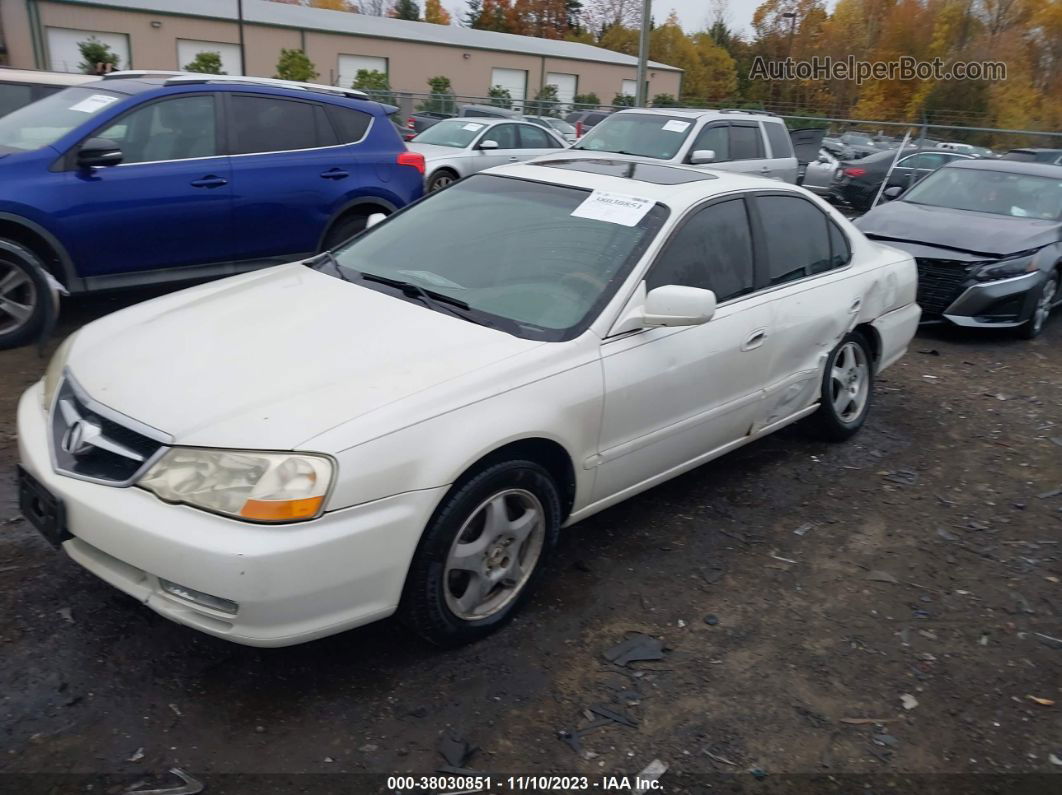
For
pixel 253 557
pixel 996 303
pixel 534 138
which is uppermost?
pixel 534 138

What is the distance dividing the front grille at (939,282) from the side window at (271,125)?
5302mm

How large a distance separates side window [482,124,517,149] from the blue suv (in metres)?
6.85

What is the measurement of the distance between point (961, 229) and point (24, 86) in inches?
362

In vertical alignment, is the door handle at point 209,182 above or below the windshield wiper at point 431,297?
above

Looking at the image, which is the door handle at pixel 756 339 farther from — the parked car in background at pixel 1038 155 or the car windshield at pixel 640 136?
the parked car in background at pixel 1038 155

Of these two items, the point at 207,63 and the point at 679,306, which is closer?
the point at 679,306

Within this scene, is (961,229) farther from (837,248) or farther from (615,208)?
(615,208)

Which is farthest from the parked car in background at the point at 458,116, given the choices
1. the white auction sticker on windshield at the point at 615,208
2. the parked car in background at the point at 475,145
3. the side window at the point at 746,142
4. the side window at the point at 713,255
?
the white auction sticker on windshield at the point at 615,208

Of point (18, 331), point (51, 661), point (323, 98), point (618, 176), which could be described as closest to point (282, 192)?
point (323, 98)

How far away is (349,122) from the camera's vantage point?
746 cm

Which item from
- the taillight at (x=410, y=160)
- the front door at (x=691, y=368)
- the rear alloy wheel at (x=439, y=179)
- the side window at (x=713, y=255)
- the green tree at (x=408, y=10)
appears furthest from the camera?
the green tree at (x=408, y=10)

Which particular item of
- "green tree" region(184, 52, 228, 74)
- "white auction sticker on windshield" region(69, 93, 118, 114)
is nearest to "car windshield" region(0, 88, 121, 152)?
"white auction sticker on windshield" region(69, 93, 118, 114)

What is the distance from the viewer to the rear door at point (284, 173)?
22.2ft

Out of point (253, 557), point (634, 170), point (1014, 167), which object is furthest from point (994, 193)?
point (253, 557)
